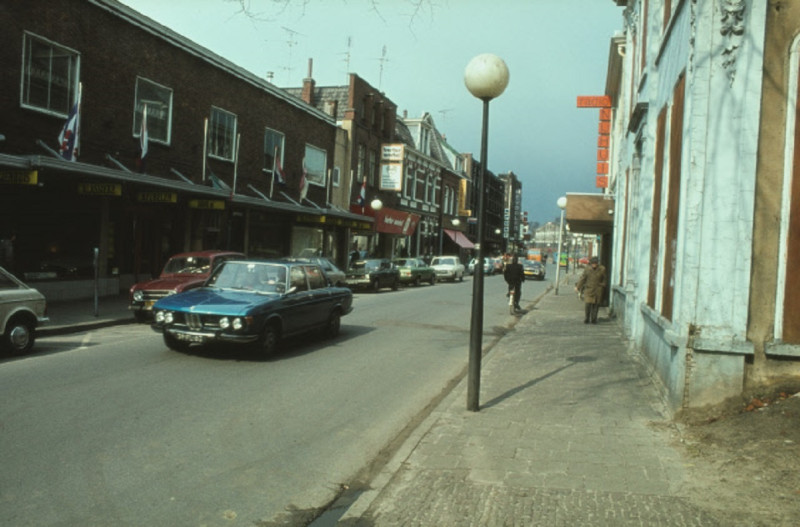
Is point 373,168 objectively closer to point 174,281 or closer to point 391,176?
point 391,176

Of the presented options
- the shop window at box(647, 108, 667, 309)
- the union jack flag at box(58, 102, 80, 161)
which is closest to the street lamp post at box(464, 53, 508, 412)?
the shop window at box(647, 108, 667, 309)

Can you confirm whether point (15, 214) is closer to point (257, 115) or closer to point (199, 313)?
point (199, 313)

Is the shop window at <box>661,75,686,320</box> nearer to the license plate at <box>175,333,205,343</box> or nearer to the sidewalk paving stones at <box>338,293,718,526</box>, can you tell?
the sidewalk paving stones at <box>338,293,718,526</box>

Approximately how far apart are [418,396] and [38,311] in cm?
605

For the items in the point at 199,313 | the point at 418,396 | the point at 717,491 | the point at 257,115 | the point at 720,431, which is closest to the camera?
the point at 717,491

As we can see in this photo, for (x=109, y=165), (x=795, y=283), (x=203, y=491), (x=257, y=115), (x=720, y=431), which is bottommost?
(x=203, y=491)

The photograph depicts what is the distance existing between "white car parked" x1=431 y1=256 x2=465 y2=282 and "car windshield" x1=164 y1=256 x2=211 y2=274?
23.8 meters

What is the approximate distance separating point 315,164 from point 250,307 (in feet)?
74.3

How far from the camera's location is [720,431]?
18.7ft

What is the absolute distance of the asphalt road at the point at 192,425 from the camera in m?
4.39

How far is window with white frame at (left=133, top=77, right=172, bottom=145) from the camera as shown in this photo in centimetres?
1833

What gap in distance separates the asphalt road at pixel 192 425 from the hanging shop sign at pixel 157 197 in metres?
7.00

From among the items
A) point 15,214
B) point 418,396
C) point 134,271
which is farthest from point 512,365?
point 134,271

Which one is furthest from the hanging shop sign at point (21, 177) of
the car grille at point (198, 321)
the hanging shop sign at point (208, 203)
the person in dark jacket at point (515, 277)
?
the person in dark jacket at point (515, 277)
